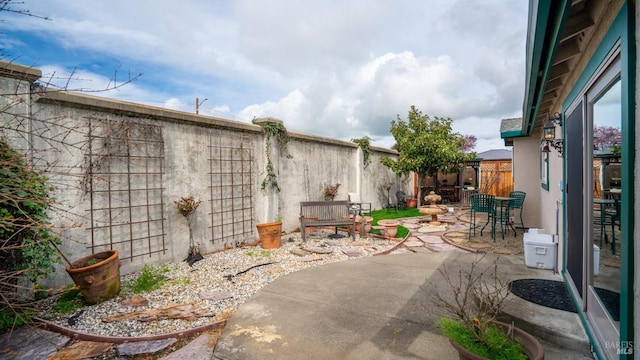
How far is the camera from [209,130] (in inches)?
227

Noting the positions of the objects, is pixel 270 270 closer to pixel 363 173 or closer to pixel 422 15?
pixel 422 15

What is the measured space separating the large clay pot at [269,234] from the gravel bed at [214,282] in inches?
5.5

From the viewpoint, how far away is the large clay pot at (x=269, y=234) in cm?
612

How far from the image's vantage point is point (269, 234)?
20.1ft

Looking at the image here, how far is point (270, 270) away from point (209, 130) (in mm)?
3039

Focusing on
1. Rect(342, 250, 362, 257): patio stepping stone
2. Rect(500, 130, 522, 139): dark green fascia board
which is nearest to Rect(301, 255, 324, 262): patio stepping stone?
Rect(342, 250, 362, 257): patio stepping stone

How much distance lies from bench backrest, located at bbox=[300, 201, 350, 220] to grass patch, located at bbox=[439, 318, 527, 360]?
16.8 ft

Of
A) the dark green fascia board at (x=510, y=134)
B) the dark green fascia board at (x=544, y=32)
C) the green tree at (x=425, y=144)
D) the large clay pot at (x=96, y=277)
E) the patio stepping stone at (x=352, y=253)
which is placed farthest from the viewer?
the green tree at (x=425, y=144)

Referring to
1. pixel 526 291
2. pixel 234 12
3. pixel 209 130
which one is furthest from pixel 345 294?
pixel 234 12

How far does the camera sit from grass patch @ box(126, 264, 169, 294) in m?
3.95

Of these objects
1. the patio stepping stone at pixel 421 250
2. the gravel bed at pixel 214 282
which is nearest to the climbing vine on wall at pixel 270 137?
the gravel bed at pixel 214 282

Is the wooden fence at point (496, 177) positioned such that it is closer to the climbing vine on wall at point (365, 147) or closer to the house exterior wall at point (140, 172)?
the climbing vine on wall at point (365, 147)

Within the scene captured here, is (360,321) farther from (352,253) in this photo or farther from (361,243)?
(361,243)

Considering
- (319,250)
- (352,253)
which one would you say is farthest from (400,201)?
(319,250)
